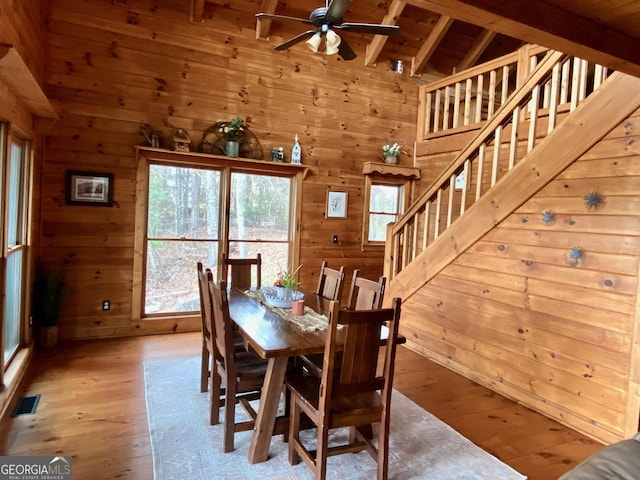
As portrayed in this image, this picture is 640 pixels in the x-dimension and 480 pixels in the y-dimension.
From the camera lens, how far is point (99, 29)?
4.32 m

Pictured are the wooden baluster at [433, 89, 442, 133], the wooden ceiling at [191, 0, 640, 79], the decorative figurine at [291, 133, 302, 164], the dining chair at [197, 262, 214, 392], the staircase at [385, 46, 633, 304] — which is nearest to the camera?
the wooden ceiling at [191, 0, 640, 79]

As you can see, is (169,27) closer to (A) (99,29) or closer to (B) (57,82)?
(A) (99,29)

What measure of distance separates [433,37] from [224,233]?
395 cm

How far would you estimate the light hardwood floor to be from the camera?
245cm

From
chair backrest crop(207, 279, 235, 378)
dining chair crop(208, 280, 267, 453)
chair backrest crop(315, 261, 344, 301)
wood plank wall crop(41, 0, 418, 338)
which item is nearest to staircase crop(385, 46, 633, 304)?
chair backrest crop(315, 261, 344, 301)

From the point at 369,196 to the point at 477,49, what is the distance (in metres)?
2.82

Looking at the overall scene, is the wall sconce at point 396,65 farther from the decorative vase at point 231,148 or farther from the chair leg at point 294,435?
the chair leg at point 294,435

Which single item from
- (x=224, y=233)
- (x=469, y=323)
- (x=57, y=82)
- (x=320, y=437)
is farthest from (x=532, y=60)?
(x=57, y=82)

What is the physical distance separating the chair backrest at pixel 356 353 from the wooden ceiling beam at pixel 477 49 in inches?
219

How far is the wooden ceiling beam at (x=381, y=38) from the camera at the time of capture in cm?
534

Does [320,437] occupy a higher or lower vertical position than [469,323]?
lower

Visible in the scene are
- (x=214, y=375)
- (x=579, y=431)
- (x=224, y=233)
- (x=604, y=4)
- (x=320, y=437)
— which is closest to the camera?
(x=604, y=4)

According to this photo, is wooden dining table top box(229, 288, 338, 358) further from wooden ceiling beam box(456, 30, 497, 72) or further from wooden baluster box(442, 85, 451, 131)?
wooden ceiling beam box(456, 30, 497, 72)

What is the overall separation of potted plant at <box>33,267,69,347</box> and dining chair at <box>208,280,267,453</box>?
2314 millimetres
